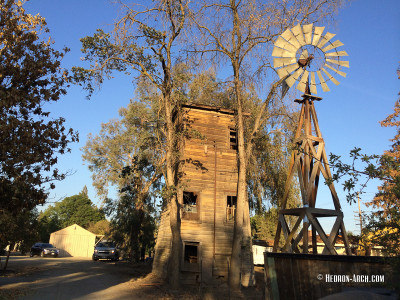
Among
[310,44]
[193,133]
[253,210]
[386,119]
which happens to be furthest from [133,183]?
[386,119]

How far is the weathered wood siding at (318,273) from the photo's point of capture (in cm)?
764

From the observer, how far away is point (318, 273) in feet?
26.0

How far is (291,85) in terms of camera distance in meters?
17.4

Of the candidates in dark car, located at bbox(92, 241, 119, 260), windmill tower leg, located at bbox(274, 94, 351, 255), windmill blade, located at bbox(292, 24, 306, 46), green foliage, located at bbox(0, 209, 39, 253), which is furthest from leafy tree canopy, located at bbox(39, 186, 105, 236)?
windmill blade, located at bbox(292, 24, 306, 46)

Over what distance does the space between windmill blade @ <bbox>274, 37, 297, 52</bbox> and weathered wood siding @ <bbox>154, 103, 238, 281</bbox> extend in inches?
222

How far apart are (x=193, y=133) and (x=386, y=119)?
87.6 ft

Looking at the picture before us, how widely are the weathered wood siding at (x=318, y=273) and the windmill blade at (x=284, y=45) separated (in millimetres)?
11944

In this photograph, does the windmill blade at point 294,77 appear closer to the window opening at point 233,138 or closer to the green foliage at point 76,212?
the window opening at point 233,138

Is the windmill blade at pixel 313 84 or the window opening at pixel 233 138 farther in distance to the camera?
the window opening at pixel 233 138

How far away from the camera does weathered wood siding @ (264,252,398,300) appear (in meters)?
7.64

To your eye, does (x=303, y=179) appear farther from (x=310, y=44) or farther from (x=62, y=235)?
(x=62, y=235)

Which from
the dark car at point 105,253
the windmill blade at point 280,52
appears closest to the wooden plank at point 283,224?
the windmill blade at point 280,52

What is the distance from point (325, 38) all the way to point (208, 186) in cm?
1002

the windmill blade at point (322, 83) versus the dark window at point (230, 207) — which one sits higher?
the windmill blade at point (322, 83)
